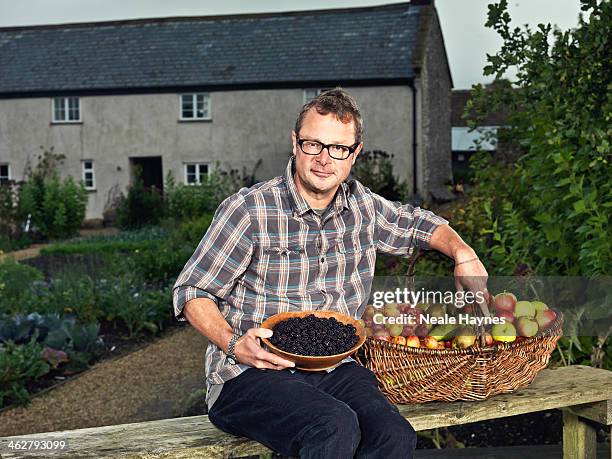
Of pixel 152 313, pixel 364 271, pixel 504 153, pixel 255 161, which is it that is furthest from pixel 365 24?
pixel 364 271

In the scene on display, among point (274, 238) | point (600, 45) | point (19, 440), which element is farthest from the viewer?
point (600, 45)

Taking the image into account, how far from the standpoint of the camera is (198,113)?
2316 cm

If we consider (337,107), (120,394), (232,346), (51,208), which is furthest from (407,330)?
(51,208)

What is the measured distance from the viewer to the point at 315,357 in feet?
9.11

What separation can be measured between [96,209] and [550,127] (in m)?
20.4

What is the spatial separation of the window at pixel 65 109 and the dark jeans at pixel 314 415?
2199 cm

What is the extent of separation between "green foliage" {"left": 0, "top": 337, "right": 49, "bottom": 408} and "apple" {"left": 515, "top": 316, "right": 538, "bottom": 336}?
369 cm

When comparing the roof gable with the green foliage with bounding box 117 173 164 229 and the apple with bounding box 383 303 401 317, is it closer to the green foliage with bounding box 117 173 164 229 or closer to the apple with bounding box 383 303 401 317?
the green foliage with bounding box 117 173 164 229

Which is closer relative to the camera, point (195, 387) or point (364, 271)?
point (364, 271)

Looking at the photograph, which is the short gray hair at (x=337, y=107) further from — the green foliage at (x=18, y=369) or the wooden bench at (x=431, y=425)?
the green foliage at (x=18, y=369)

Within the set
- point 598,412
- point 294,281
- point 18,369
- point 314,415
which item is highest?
point 294,281

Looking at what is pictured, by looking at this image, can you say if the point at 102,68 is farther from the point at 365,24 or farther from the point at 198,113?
the point at 365,24

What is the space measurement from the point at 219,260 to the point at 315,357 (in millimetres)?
510

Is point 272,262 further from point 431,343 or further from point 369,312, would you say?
point 431,343
